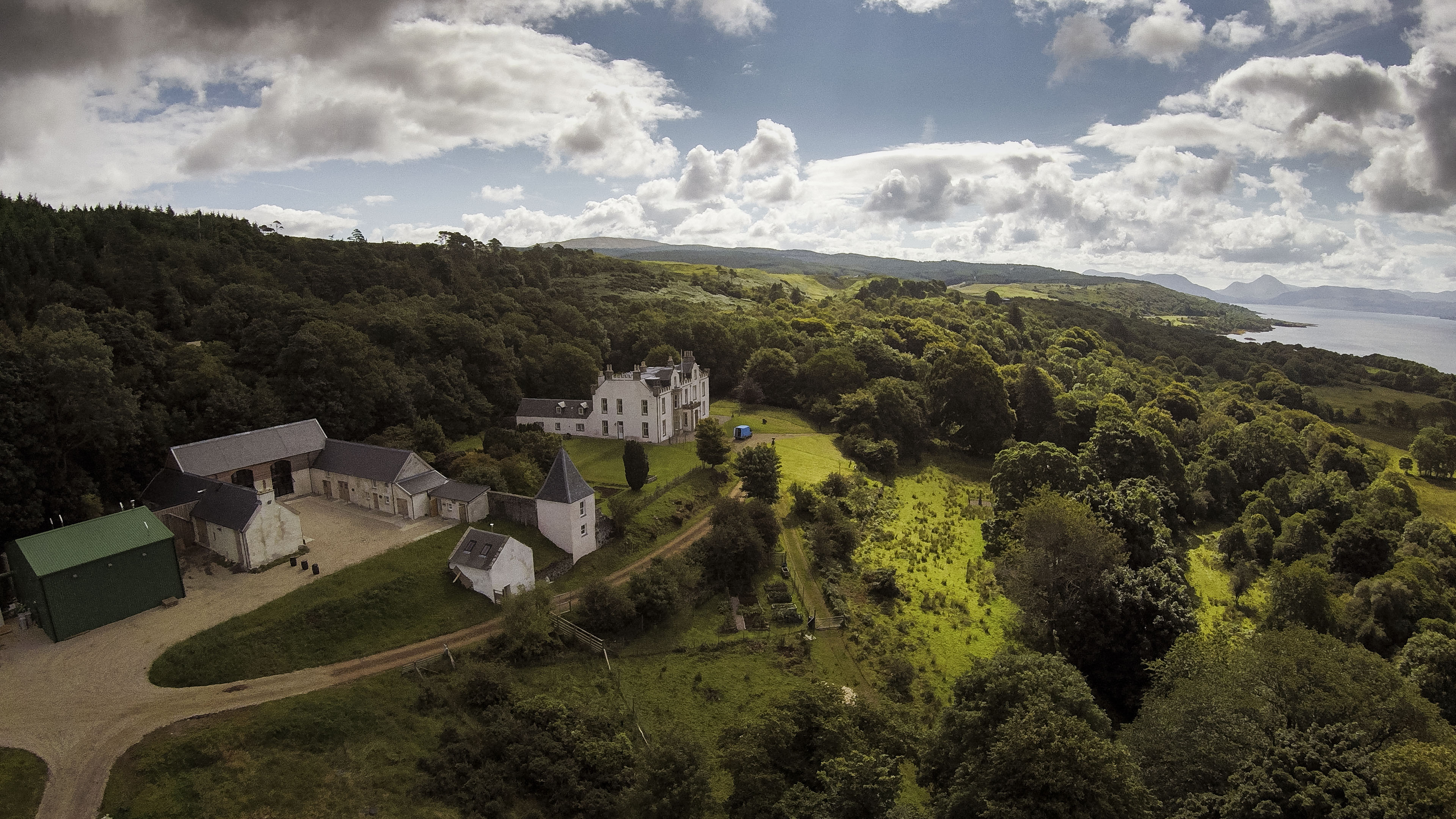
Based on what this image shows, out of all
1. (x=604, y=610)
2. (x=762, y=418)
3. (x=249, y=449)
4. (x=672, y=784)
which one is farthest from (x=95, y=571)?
(x=762, y=418)

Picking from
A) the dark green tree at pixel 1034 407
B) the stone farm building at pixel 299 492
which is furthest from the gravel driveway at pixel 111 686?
the dark green tree at pixel 1034 407

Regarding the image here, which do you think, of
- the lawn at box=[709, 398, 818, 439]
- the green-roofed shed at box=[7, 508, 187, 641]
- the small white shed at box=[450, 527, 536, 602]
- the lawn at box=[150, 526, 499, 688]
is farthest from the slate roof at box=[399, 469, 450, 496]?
the lawn at box=[709, 398, 818, 439]

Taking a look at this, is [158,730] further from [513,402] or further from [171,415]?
[513,402]

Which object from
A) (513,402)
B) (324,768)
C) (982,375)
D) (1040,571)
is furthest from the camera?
(982,375)

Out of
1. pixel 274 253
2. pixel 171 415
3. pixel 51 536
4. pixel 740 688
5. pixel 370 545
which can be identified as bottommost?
pixel 740 688

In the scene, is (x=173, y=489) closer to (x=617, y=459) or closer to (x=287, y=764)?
(x=287, y=764)

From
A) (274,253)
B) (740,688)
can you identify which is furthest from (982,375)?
(274,253)

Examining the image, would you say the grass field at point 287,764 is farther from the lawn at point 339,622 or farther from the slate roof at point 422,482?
the slate roof at point 422,482
